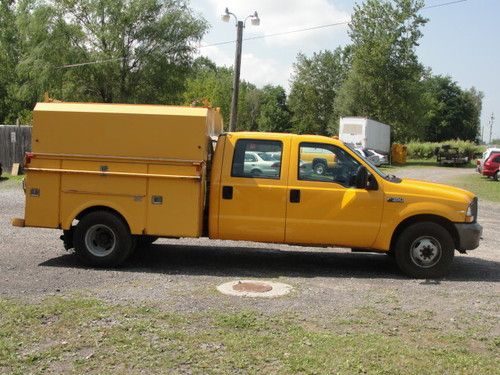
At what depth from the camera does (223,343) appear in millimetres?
5156

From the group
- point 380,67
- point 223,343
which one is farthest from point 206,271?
point 380,67

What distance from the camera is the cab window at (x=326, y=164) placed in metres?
8.02

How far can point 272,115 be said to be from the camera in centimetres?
10594

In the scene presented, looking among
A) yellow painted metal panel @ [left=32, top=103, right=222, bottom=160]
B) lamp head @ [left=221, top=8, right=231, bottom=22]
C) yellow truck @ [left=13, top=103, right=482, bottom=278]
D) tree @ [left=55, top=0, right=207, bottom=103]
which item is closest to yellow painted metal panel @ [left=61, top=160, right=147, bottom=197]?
yellow truck @ [left=13, top=103, right=482, bottom=278]

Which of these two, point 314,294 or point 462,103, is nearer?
point 314,294

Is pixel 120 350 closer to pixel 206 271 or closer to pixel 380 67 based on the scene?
pixel 206 271

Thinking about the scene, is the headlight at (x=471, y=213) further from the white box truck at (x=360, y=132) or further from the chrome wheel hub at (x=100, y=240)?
the white box truck at (x=360, y=132)

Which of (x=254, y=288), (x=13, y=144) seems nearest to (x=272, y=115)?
(x=13, y=144)

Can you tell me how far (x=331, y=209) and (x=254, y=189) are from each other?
1.09 metres

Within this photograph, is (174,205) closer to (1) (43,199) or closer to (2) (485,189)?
(1) (43,199)

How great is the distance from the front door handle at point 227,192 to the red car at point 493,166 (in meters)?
27.3

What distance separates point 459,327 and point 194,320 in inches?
104

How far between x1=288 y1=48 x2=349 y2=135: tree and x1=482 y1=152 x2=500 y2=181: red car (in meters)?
48.7

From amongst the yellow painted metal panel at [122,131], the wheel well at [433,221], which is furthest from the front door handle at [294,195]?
the wheel well at [433,221]
